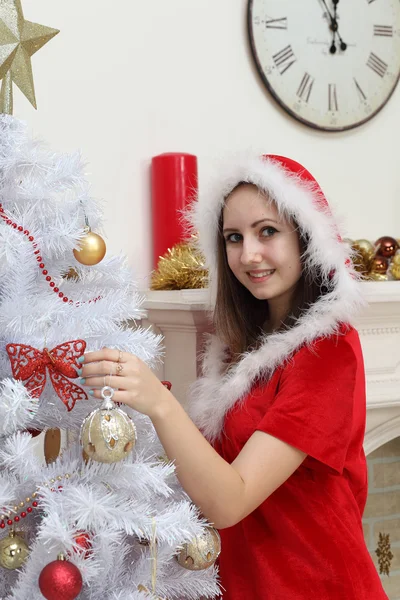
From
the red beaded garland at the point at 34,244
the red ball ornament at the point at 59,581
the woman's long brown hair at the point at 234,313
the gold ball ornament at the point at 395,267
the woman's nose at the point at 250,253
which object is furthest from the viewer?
the gold ball ornament at the point at 395,267

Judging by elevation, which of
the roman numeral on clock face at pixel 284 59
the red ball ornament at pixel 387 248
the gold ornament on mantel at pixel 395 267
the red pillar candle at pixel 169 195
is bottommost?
the gold ornament on mantel at pixel 395 267

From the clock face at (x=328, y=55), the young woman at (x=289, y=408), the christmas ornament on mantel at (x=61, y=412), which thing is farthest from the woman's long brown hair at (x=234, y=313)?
the clock face at (x=328, y=55)

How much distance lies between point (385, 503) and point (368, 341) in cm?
74

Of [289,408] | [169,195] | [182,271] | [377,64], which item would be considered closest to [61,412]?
[289,408]

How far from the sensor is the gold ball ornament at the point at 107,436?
2.66ft

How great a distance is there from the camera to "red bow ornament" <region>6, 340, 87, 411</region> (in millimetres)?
850

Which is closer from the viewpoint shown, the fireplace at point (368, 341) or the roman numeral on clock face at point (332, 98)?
the fireplace at point (368, 341)

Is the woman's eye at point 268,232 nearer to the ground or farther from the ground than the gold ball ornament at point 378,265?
farther from the ground

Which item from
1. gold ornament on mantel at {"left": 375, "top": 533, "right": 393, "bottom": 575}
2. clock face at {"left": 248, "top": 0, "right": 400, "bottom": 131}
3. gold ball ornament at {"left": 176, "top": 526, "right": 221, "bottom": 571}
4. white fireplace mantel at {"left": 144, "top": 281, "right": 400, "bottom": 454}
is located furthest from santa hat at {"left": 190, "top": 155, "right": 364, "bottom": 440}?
gold ornament on mantel at {"left": 375, "top": 533, "right": 393, "bottom": 575}

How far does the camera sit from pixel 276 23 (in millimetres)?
2047

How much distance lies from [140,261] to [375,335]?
0.63 metres

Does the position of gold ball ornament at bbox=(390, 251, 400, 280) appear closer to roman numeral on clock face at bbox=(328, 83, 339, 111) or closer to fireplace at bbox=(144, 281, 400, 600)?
fireplace at bbox=(144, 281, 400, 600)

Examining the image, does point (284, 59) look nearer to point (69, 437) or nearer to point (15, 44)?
point (15, 44)

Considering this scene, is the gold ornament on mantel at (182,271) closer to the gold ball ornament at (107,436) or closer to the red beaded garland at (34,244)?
the red beaded garland at (34,244)
